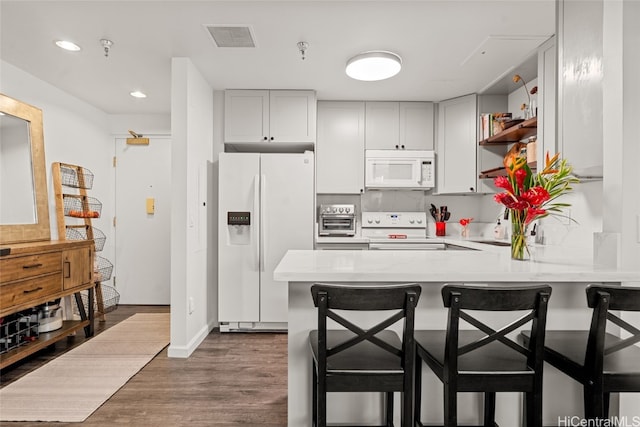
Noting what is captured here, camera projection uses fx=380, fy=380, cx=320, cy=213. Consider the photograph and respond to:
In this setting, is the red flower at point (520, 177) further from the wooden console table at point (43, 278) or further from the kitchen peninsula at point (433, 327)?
the wooden console table at point (43, 278)

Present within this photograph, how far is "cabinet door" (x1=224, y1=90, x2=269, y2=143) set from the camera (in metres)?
3.93

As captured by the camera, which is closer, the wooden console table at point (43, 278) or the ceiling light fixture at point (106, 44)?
the wooden console table at point (43, 278)

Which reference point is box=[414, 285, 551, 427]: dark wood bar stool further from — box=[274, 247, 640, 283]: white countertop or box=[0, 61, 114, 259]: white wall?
box=[0, 61, 114, 259]: white wall

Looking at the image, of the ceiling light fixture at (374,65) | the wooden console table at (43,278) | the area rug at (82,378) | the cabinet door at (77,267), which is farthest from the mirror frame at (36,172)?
the ceiling light fixture at (374,65)

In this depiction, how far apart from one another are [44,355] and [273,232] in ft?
7.07

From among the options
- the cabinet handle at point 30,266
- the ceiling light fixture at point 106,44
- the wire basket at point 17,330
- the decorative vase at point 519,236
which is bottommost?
the wire basket at point 17,330

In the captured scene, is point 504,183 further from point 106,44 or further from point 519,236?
point 106,44

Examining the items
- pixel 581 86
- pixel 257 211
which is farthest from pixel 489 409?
pixel 257 211

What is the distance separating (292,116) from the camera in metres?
3.97

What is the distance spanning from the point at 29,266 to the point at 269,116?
2422 mm

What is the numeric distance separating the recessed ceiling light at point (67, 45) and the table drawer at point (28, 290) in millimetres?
1769

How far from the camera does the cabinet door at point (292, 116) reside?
395 cm

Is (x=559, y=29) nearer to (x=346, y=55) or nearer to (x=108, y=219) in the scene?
(x=346, y=55)

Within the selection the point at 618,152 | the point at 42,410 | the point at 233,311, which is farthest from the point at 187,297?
the point at 618,152
